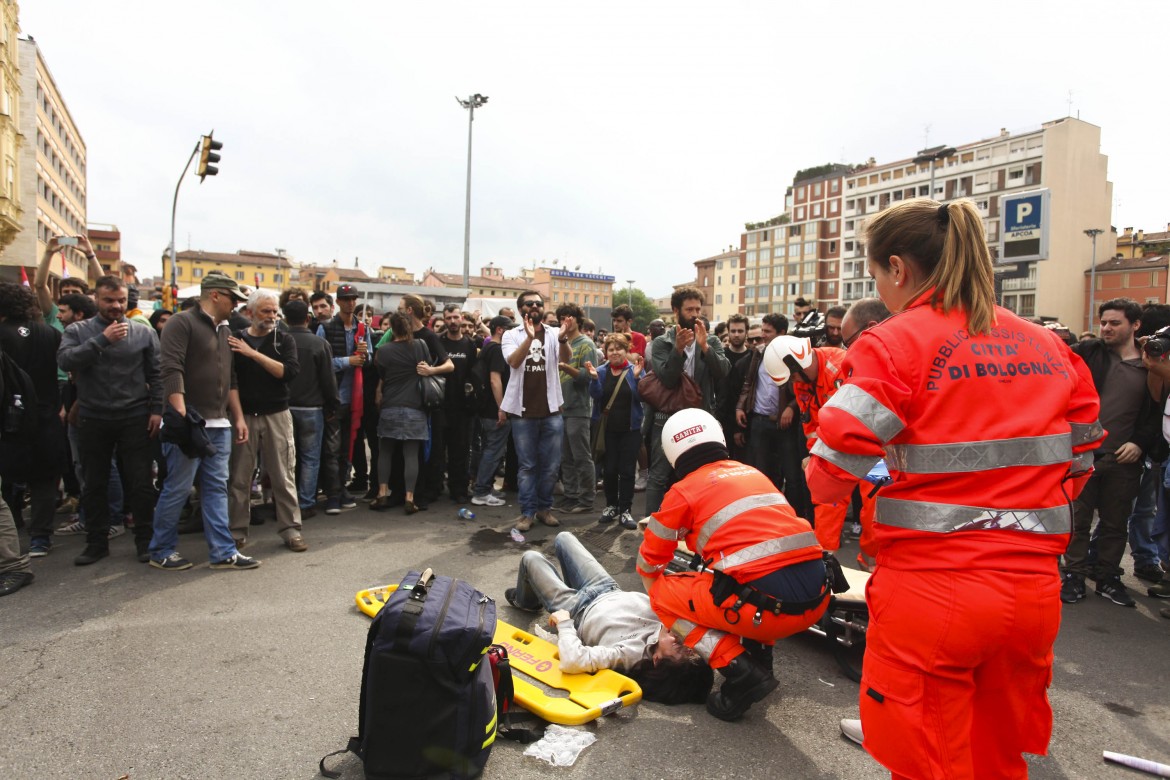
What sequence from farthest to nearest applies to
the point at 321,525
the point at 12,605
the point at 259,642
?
the point at 321,525, the point at 12,605, the point at 259,642

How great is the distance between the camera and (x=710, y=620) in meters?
3.27

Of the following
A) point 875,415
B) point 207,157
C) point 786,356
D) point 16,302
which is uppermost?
point 207,157

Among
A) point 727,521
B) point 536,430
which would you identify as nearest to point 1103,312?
point 727,521

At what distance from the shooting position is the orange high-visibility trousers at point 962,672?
5.63 feet

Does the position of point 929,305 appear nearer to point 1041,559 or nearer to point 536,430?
point 1041,559

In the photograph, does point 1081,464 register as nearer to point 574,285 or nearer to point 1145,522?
point 1145,522

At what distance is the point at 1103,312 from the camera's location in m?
5.14

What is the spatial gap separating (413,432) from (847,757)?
5.26 meters

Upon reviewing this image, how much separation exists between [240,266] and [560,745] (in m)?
120

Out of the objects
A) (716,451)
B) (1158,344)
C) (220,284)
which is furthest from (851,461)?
(220,284)

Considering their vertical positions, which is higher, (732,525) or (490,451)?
(732,525)

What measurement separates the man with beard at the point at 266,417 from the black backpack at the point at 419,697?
3.49 meters

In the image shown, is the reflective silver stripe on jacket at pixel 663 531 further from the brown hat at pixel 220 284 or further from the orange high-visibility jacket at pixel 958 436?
the brown hat at pixel 220 284

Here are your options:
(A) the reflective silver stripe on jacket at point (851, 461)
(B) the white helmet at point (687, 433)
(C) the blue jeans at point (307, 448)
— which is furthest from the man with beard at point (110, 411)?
(A) the reflective silver stripe on jacket at point (851, 461)
